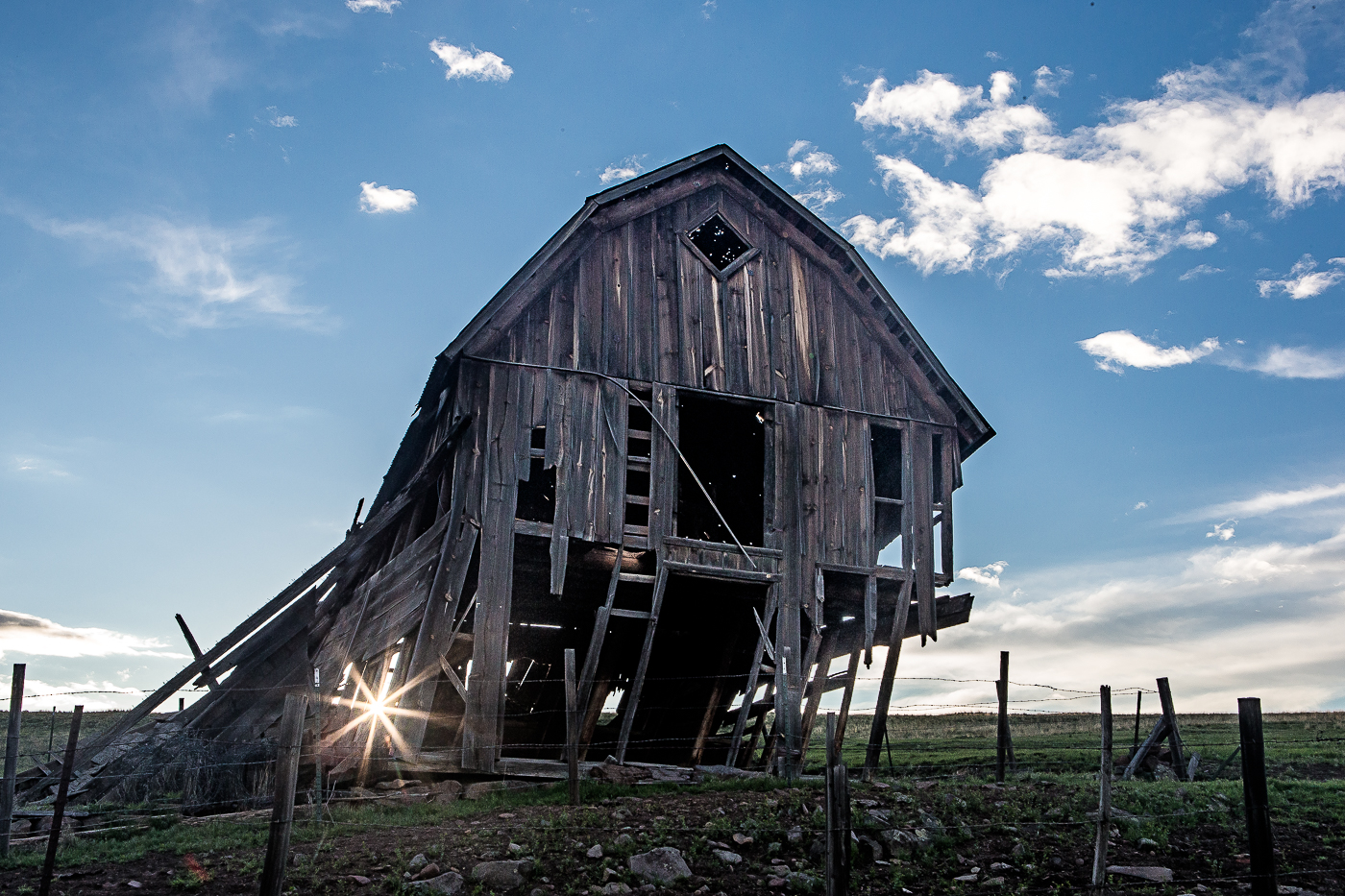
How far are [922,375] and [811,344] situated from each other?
7.74 ft

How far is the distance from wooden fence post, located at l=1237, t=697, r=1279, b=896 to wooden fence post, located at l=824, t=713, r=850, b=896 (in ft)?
11.4

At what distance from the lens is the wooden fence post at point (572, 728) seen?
42.5ft

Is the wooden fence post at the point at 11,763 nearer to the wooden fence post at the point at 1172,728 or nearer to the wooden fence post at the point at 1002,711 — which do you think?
the wooden fence post at the point at 1002,711

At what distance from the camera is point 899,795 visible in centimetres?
1314

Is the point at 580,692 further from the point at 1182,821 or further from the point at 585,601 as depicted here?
the point at 1182,821

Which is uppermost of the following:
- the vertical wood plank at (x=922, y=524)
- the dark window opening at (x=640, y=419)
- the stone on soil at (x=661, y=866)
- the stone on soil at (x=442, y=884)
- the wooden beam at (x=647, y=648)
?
the dark window opening at (x=640, y=419)

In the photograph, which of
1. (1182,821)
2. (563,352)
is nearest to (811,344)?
(563,352)

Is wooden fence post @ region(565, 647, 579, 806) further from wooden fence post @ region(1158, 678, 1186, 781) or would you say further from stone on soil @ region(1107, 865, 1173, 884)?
wooden fence post @ region(1158, 678, 1186, 781)

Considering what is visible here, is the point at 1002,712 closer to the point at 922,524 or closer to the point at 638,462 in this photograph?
the point at 922,524

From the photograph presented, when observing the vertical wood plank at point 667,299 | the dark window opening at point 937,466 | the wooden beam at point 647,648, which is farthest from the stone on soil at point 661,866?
the dark window opening at point 937,466

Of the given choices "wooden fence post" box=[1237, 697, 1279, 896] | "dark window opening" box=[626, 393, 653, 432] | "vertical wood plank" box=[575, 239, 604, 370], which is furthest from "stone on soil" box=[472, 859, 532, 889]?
"vertical wood plank" box=[575, 239, 604, 370]

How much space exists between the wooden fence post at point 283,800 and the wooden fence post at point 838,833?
4248mm

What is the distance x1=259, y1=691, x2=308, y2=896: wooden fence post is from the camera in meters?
8.16

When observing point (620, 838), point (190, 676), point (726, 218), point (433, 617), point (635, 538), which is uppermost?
point (726, 218)
